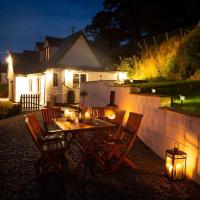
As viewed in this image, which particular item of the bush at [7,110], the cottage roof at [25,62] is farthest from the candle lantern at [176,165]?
the cottage roof at [25,62]

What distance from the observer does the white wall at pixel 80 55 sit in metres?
20.6

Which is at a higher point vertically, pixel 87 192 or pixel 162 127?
pixel 162 127

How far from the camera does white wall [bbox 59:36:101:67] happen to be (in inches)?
811

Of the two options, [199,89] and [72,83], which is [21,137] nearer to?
[199,89]

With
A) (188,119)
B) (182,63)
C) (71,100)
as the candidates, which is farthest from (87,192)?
(71,100)

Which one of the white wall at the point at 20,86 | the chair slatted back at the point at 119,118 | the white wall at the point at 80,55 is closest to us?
the chair slatted back at the point at 119,118

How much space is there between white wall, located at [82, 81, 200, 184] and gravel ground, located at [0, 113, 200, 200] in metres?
0.43

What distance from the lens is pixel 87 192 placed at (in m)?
4.46

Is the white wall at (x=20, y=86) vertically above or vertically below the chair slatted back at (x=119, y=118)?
above

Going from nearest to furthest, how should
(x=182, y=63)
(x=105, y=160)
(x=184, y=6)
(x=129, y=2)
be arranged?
1. (x=105, y=160)
2. (x=182, y=63)
3. (x=184, y=6)
4. (x=129, y=2)

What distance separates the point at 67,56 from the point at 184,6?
12021 mm

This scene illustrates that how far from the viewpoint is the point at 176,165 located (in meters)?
4.98

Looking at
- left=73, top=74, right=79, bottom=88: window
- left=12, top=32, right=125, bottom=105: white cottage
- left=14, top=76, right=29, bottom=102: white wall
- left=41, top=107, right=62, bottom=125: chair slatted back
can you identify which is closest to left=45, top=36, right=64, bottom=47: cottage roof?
left=12, top=32, right=125, bottom=105: white cottage

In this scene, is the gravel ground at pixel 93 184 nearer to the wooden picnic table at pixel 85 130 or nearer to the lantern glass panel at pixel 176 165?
the lantern glass panel at pixel 176 165
